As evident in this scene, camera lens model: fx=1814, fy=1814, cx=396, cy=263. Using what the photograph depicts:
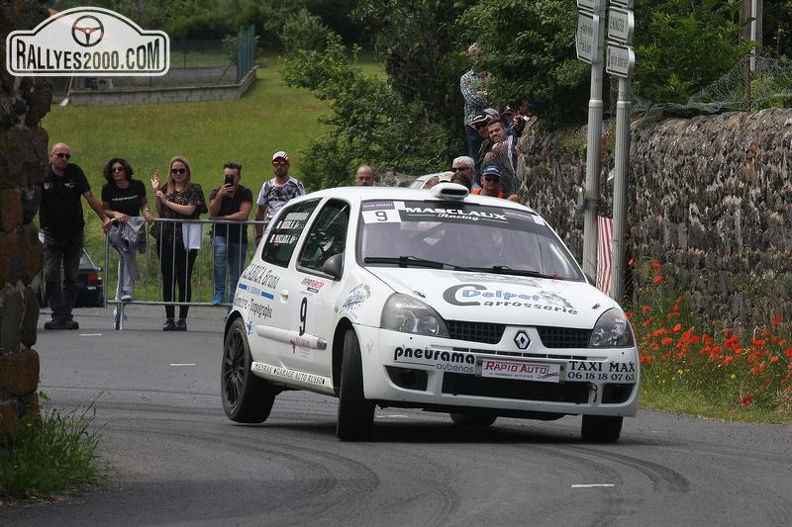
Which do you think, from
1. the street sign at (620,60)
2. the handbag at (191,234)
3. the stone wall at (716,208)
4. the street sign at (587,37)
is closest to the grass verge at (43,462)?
the stone wall at (716,208)

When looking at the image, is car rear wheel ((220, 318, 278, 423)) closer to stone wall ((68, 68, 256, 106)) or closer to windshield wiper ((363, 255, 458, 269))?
windshield wiper ((363, 255, 458, 269))

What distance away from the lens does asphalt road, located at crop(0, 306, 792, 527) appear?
838 cm

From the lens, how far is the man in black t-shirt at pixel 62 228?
21.3 metres

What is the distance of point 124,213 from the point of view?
22.4m

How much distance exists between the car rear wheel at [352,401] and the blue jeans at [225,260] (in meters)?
11.5

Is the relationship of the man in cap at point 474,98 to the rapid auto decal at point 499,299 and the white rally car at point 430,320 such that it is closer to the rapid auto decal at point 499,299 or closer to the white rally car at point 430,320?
the white rally car at point 430,320

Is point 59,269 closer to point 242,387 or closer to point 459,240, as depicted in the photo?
point 242,387

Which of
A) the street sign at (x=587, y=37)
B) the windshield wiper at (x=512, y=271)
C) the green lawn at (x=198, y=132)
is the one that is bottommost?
the windshield wiper at (x=512, y=271)

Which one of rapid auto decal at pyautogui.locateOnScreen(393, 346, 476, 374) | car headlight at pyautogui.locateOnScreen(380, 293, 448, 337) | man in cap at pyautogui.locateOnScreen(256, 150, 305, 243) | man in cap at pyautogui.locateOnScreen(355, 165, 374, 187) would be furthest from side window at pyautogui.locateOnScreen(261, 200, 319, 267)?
man in cap at pyautogui.locateOnScreen(256, 150, 305, 243)

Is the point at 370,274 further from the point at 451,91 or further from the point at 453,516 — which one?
the point at 451,91

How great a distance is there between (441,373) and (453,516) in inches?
102

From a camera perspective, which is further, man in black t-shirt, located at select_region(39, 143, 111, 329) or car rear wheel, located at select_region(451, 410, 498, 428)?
man in black t-shirt, located at select_region(39, 143, 111, 329)

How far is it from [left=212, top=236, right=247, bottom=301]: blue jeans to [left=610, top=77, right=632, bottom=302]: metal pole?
6.08 meters

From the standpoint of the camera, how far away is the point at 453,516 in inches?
327
